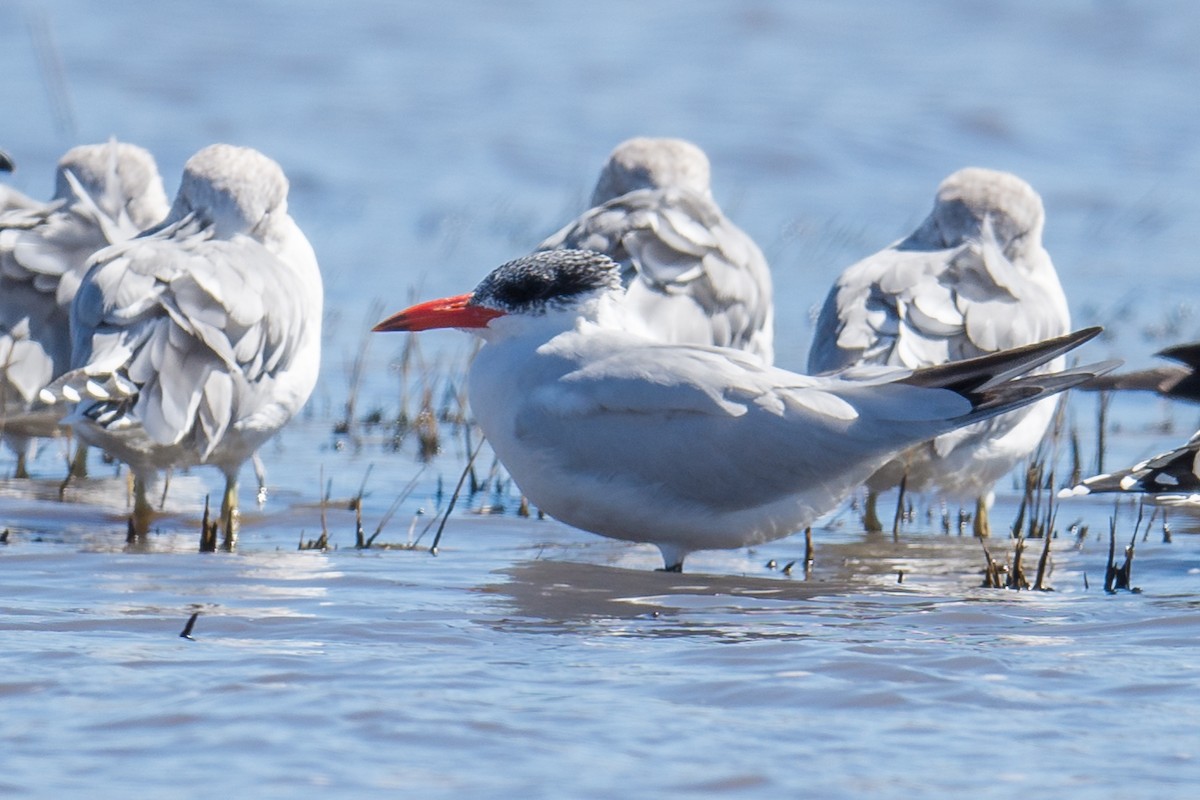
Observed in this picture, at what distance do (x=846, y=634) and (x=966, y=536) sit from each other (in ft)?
8.32

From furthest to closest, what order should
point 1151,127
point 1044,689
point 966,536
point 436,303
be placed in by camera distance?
point 1151,127 < point 966,536 < point 436,303 < point 1044,689

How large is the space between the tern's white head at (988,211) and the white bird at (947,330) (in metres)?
0.17

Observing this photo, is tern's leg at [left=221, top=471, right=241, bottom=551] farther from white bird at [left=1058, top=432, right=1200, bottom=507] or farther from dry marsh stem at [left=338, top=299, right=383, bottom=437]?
white bird at [left=1058, top=432, right=1200, bottom=507]

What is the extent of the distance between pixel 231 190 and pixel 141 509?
143cm

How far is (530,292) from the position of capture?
6.88m

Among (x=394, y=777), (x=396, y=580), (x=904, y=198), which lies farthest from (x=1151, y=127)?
(x=394, y=777)

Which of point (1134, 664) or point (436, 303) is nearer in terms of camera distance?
point (1134, 664)

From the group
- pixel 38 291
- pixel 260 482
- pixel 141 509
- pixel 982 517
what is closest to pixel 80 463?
pixel 38 291

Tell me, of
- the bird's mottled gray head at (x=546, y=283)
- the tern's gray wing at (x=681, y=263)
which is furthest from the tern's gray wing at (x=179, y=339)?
the tern's gray wing at (x=681, y=263)

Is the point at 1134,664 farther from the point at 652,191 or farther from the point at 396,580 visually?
the point at 652,191

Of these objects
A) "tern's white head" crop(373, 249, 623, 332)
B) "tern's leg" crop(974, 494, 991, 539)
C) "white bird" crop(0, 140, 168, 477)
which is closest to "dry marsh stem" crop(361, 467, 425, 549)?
"tern's white head" crop(373, 249, 623, 332)

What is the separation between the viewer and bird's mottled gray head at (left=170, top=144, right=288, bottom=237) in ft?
27.0

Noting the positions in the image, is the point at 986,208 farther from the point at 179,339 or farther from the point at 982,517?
the point at 179,339

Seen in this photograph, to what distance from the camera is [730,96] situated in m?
19.0
